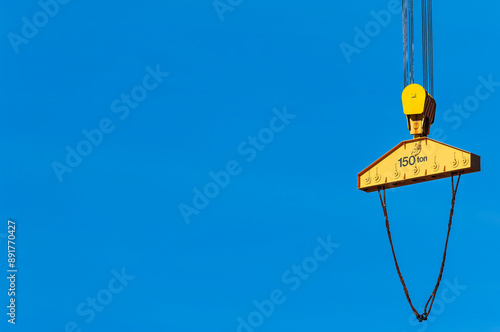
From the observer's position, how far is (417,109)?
57562 millimetres

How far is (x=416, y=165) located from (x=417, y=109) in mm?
2703

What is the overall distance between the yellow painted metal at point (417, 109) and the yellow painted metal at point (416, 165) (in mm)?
882

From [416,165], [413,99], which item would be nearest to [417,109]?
[413,99]

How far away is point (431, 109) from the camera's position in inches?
2309

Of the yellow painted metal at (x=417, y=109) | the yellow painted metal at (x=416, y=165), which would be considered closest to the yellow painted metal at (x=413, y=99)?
the yellow painted metal at (x=417, y=109)

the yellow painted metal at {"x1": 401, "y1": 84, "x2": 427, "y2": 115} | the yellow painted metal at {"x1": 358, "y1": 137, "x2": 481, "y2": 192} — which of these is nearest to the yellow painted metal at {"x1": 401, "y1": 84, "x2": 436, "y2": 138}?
the yellow painted metal at {"x1": 401, "y1": 84, "x2": 427, "y2": 115}

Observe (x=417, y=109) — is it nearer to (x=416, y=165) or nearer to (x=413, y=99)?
(x=413, y=99)

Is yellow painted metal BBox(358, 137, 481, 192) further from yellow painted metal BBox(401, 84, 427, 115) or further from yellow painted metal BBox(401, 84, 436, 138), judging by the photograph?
yellow painted metal BBox(401, 84, 427, 115)

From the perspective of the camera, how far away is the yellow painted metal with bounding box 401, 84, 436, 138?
189 ft

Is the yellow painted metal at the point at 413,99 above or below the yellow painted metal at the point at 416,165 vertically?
above

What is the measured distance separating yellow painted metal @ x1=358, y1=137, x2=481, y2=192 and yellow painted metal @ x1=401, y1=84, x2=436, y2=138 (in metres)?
0.88

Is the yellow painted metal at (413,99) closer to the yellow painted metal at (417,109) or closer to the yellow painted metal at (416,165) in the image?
the yellow painted metal at (417,109)

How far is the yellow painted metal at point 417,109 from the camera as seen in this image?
5747cm

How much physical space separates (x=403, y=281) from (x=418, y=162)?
17.1ft
